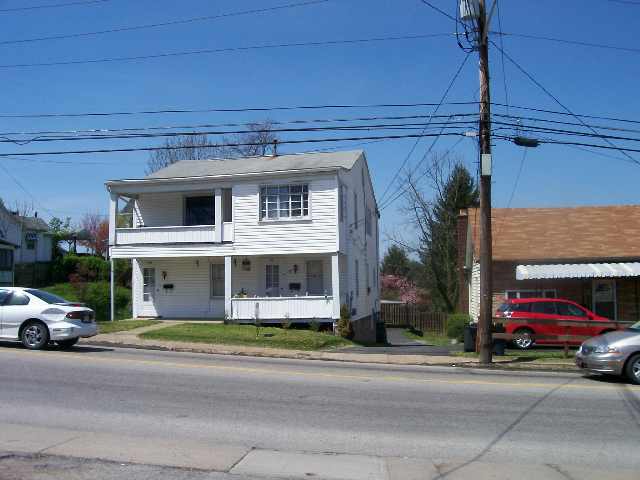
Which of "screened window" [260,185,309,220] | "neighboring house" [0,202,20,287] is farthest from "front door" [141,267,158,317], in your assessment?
"neighboring house" [0,202,20,287]

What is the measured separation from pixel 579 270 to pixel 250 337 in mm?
13008

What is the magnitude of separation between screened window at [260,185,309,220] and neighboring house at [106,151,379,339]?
0.13 feet

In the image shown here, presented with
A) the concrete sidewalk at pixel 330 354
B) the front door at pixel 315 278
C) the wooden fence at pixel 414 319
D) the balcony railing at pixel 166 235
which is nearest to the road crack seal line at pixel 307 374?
the concrete sidewalk at pixel 330 354

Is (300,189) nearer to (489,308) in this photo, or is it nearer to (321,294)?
(321,294)

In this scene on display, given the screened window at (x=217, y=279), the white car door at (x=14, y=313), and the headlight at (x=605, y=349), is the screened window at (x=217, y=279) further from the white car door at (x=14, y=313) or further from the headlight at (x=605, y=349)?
the headlight at (x=605, y=349)

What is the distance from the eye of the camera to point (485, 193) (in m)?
17.5

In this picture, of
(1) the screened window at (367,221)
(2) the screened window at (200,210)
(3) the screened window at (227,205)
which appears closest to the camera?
(3) the screened window at (227,205)

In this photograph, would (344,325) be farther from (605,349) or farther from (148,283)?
(605,349)

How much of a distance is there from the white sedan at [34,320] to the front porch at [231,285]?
9.56 metres

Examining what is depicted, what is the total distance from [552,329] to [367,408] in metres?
13.7

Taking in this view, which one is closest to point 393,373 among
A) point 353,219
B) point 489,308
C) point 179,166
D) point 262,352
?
point 489,308

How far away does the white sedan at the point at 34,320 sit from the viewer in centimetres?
1698

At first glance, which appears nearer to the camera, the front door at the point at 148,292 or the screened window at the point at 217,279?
the screened window at the point at 217,279

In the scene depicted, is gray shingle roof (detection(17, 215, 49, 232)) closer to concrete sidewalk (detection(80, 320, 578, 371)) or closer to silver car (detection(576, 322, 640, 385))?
concrete sidewalk (detection(80, 320, 578, 371))
